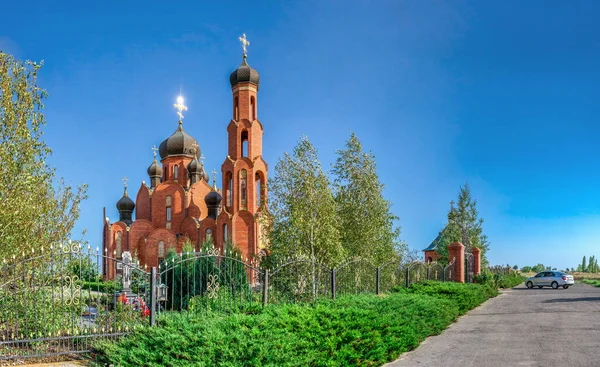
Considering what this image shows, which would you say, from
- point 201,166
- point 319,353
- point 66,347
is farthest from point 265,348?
point 201,166

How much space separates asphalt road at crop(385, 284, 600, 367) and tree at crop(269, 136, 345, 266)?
531cm

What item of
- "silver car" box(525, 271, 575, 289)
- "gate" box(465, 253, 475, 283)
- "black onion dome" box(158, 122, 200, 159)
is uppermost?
"black onion dome" box(158, 122, 200, 159)

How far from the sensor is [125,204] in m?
48.4

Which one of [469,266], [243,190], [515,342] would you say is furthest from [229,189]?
[515,342]

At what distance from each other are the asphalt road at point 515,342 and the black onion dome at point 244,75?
26111 mm

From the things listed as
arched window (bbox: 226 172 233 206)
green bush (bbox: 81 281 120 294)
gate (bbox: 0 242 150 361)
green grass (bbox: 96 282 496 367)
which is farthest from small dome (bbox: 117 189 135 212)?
green grass (bbox: 96 282 496 367)

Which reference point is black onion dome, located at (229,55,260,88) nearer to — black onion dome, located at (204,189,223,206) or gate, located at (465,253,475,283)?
black onion dome, located at (204,189,223,206)

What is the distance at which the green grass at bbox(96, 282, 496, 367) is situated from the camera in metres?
6.70

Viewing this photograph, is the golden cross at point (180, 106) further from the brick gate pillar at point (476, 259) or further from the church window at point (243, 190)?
the brick gate pillar at point (476, 259)

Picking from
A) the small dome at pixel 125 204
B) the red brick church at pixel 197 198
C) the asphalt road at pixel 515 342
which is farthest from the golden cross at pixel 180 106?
the asphalt road at pixel 515 342

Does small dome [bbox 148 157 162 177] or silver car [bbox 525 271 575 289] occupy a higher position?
small dome [bbox 148 157 162 177]

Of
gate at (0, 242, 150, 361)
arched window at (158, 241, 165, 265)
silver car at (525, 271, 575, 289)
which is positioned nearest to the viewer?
gate at (0, 242, 150, 361)

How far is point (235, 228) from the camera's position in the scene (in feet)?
123

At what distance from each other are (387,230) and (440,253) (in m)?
21.8
